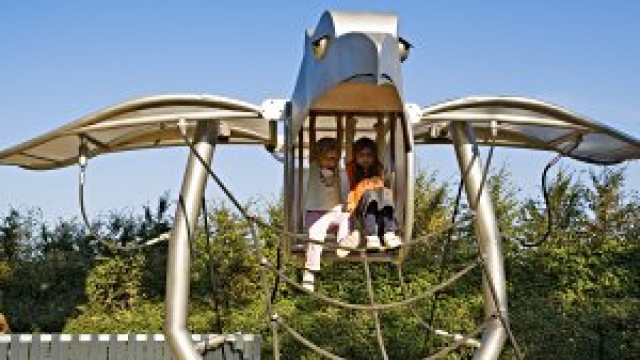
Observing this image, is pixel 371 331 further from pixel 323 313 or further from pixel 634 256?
pixel 634 256

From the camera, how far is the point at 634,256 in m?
11.8

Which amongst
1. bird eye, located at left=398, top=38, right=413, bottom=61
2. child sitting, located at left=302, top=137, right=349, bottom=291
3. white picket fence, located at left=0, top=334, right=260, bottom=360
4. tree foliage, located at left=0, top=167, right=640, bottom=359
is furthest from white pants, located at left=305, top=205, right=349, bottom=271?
tree foliage, located at left=0, top=167, right=640, bottom=359

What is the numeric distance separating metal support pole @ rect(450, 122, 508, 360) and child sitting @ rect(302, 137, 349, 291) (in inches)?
30.8

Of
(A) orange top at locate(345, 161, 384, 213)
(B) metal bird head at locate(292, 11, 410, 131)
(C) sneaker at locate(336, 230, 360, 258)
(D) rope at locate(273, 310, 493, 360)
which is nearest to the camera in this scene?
(B) metal bird head at locate(292, 11, 410, 131)

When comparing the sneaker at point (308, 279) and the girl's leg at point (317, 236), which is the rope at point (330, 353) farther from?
the girl's leg at point (317, 236)

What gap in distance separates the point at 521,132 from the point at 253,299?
621cm

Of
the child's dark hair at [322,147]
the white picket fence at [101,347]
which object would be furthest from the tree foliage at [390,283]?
the child's dark hair at [322,147]

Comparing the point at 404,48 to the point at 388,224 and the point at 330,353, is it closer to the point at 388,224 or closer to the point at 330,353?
the point at 388,224

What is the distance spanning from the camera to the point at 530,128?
22.6 ft

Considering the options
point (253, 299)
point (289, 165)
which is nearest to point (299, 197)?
point (289, 165)

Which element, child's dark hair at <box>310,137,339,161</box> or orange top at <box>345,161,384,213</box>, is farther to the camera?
child's dark hair at <box>310,137,339,161</box>

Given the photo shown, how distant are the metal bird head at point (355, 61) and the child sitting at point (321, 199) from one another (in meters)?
0.95

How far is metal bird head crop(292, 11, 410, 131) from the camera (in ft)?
14.3

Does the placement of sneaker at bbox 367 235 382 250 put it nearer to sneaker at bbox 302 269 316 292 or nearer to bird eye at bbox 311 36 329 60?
sneaker at bbox 302 269 316 292
